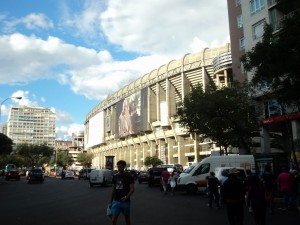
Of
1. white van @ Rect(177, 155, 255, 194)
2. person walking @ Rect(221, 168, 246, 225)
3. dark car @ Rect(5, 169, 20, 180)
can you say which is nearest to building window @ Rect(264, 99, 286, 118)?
white van @ Rect(177, 155, 255, 194)

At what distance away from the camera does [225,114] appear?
29.3m

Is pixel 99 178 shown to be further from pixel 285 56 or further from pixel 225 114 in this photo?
pixel 285 56

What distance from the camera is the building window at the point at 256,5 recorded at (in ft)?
115

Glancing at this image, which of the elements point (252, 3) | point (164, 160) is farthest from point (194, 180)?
point (164, 160)

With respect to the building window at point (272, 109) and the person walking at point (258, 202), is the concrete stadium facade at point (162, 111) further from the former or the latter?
the person walking at point (258, 202)

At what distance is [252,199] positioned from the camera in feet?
29.4

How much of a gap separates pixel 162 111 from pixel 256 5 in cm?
5642

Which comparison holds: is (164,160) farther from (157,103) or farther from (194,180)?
(194,180)

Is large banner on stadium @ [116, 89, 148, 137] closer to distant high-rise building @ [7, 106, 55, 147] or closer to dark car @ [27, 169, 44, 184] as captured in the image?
dark car @ [27, 169, 44, 184]

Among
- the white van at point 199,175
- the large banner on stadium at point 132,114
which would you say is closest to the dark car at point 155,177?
the white van at point 199,175

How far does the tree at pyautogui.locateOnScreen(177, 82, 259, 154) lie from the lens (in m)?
29.3

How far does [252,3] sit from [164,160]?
57.8m

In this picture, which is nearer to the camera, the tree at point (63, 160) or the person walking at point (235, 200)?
the person walking at point (235, 200)

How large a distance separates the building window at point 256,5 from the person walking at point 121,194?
104 ft
